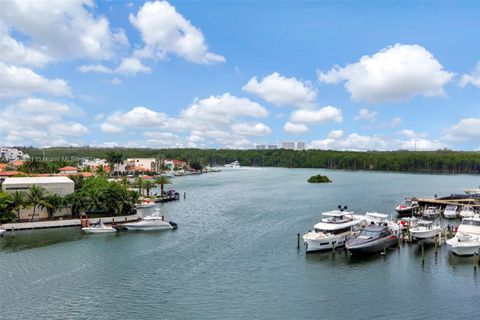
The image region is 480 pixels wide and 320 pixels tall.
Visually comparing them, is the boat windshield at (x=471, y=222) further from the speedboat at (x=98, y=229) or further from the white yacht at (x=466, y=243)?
the speedboat at (x=98, y=229)

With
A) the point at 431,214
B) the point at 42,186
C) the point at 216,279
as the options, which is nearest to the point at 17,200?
the point at 42,186

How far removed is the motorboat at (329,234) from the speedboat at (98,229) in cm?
2637

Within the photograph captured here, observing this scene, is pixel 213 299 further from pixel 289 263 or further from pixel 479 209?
pixel 479 209

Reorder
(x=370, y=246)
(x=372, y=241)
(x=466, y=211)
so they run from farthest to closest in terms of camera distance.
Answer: (x=466, y=211) < (x=372, y=241) < (x=370, y=246)

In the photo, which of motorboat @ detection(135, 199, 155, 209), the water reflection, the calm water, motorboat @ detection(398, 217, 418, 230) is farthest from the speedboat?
motorboat @ detection(398, 217, 418, 230)

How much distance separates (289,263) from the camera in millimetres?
41812

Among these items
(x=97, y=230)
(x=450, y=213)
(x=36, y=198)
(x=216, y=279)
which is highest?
(x=36, y=198)

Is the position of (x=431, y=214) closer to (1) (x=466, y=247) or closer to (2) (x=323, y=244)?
(1) (x=466, y=247)

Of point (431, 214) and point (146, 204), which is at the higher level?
point (431, 214)

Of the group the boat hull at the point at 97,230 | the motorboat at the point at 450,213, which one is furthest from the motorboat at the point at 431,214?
the boat hull at the point at 97,230

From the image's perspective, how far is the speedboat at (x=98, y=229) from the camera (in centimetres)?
5456

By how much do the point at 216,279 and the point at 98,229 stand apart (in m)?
24.8

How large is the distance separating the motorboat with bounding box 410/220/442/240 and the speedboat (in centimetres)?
3905

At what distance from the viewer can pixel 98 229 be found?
54.9 meters
